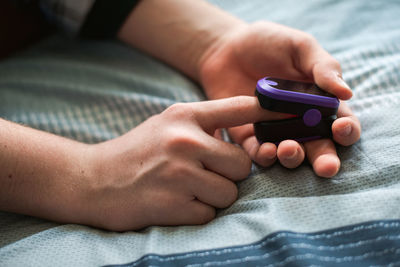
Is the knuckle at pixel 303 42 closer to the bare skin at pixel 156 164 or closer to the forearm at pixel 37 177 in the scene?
the bare skin at pixel 156 164

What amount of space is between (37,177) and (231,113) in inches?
13.1

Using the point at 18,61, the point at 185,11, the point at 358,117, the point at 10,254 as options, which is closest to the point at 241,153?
the point at 358,117

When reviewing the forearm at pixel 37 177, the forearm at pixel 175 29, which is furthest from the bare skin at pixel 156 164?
the forearm at pixel 175 29

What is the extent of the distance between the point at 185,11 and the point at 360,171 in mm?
592

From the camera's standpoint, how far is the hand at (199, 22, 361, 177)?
1.78ft

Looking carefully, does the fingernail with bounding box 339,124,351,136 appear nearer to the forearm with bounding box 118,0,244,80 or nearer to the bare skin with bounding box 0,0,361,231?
the bare skin with bounding box 0,0,361,231

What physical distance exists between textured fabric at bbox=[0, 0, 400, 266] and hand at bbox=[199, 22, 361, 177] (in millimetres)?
30

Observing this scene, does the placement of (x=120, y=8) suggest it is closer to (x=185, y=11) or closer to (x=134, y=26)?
(x=134, y=26)

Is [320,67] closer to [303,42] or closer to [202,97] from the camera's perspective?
[303,42]

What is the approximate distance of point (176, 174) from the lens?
0.55 metres

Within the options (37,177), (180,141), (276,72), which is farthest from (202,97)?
(37,177)

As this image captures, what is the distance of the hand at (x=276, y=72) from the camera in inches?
21.4

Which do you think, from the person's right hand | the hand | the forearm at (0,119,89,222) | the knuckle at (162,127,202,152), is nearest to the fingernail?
the hand

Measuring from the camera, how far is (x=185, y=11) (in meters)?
0.90
